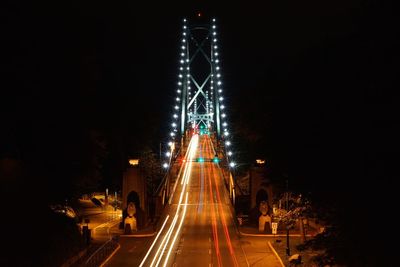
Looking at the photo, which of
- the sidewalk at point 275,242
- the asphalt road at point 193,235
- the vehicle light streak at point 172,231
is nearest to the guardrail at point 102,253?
the asphalt road at point 193,235

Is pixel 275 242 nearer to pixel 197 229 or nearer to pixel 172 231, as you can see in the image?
pixel 197 229

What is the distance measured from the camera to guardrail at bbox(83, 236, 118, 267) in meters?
27.7

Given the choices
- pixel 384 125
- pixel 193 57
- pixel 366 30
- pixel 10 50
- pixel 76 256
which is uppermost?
pixel 193 57

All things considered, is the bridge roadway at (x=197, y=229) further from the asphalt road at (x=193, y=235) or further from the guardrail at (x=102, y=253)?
the guardrail at (x=102, y=253)

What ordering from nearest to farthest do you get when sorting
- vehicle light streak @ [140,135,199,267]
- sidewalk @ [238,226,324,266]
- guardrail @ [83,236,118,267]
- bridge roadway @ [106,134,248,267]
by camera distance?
guardrail @ [83,236,118,267], sidewalk @ [238,226,324,266], bridge roadway @ [106,134,248,267], vehicle light streak @ [140,135,199,267]

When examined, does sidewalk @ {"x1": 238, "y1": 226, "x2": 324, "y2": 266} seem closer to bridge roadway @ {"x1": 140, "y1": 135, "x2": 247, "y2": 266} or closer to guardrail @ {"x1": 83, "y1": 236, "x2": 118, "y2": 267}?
bridge roadway @ {"x1": 140, "y1": 135, "x2": 247, "y2": 266}

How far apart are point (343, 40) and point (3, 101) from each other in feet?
51.6

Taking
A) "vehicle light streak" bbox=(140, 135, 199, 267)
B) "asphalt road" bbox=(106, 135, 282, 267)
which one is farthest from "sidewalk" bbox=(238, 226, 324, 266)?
"vehicle light streak" bbox=(140, 135, 199, 267)

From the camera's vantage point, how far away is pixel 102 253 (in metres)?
30.4

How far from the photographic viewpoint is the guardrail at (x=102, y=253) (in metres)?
27.7

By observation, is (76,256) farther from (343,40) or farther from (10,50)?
(343,40)

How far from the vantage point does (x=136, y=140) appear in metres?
64.8

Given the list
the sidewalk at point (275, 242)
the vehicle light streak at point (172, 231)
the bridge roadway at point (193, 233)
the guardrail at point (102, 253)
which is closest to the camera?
the guardrail at point (102, 253)

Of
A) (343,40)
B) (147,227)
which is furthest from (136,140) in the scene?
(343,40)
